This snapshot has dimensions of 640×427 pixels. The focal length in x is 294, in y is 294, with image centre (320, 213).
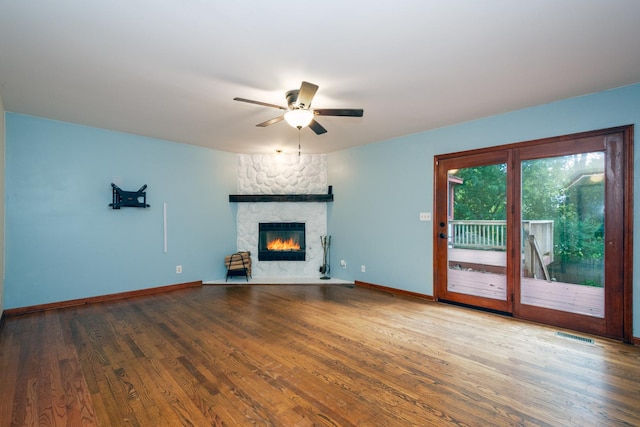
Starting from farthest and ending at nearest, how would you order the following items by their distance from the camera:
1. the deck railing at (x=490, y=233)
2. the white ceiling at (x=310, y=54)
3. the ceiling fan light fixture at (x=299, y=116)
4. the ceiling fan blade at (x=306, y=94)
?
the deck railing at (x=490, y=233) < the ceiling fan light fixture at (x=299, y=116) < the ceiling fan blade at (x=306, y=94) < the white ceiling at (x=310, y=54)

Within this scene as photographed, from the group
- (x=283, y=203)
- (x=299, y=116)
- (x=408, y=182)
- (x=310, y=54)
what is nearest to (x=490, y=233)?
(x=408, y=182)

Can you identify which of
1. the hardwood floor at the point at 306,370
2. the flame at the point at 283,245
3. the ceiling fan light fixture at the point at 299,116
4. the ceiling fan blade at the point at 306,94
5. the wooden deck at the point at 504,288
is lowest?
the hardwood floor at the point at 306,370

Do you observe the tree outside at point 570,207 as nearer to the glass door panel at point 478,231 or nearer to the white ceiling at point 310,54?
the glass door panel at point 478,231

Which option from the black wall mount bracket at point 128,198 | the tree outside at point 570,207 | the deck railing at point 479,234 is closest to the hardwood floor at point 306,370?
the tree outside at point 570,207

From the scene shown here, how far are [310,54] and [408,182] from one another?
2.84 metres

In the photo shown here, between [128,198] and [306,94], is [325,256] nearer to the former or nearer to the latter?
[128,198]

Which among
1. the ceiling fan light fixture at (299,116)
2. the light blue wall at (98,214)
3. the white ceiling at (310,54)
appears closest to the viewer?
the white ceiling at (310,54)

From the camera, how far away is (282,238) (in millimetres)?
5875

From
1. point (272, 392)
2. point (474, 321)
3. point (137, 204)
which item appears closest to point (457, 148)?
point (474, 321)

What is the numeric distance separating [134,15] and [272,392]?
2643mm

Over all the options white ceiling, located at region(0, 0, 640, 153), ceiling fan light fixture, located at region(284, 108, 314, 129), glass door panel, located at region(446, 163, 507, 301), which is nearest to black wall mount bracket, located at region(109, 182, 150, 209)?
white ceiling, located at region(0, 0, 640, 153)

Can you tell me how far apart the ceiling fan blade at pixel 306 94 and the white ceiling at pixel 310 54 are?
0.69 ft

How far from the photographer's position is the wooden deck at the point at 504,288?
3107 millimetres

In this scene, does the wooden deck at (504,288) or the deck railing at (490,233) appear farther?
the deck railing at (490,233)
